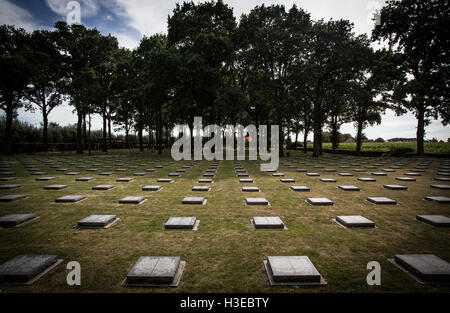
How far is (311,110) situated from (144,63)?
81.0 feet

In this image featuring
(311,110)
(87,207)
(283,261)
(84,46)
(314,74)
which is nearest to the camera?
(283,261)

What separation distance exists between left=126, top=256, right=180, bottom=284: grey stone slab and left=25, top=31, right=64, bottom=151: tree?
3420cm

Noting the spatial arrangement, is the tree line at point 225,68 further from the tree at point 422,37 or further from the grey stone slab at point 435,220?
the grey stone slab at point 435,220

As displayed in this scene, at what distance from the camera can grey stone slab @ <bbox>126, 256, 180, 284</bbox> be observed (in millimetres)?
2465

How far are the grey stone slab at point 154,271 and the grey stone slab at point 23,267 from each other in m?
1.14

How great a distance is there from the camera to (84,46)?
29.3 metres

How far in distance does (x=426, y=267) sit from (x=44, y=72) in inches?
1505

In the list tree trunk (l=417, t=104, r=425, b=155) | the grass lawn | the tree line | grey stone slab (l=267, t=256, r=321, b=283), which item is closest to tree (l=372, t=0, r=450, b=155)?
the tree line

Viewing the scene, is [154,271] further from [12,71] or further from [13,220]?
[12,71]

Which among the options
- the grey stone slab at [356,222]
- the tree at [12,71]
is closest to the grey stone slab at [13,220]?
the grey stone slab at [356,222]

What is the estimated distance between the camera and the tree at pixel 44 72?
89.4 feet
